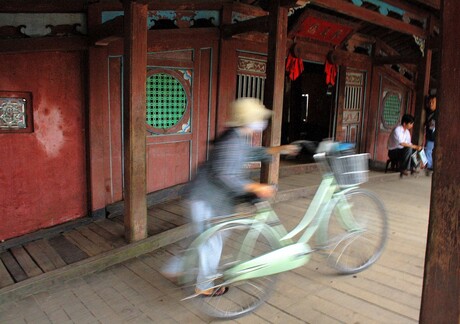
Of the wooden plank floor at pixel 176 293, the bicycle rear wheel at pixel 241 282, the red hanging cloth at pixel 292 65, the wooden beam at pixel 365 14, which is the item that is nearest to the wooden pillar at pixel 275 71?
the wooden beam at pixel 365 14

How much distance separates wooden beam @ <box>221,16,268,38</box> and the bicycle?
9.72 ft

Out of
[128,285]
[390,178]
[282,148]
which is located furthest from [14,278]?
[390,178]

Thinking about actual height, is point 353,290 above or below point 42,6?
below

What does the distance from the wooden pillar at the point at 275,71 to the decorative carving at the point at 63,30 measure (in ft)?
8.48

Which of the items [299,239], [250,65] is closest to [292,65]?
[250,65]

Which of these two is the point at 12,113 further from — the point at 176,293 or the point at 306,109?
the point at 306,109

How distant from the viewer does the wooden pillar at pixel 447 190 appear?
1.72m

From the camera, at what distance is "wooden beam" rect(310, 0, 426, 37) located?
17.4 feet

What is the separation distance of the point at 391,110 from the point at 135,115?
8218 mm

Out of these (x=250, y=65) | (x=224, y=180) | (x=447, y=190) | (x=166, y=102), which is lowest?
(x=224, y=180)

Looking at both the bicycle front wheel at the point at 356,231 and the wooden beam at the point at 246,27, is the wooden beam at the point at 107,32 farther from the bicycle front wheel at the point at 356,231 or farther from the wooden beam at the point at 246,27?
the bicycle front wheel at the point at 356,231

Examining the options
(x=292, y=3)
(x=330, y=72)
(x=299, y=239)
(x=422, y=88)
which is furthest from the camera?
(x=422, y=88)

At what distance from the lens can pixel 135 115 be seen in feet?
13.4

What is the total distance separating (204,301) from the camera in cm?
300
